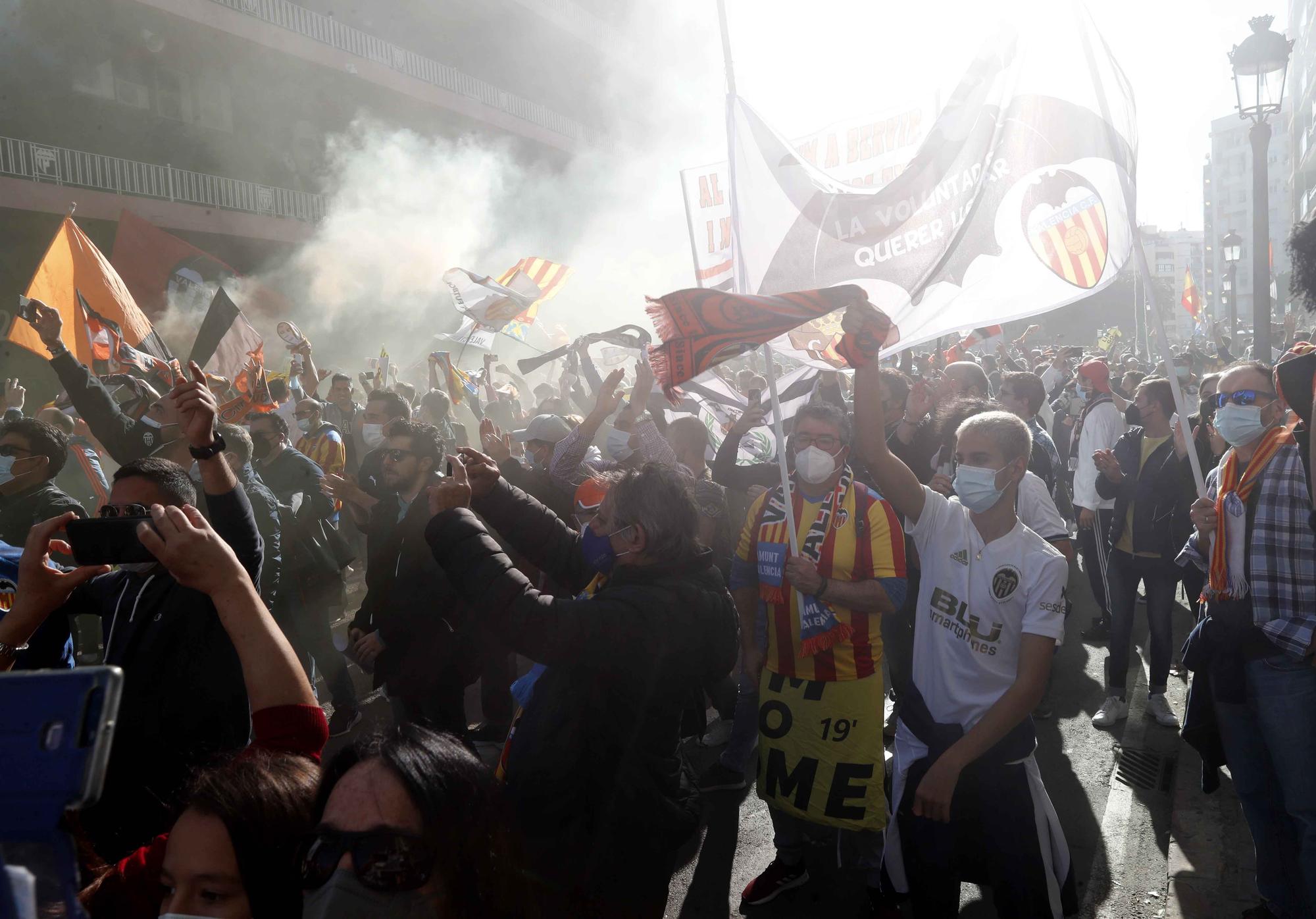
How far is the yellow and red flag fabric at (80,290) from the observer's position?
23.0 feet

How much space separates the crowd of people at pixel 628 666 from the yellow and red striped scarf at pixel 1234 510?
15 millimetres

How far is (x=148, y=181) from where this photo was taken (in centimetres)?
1670

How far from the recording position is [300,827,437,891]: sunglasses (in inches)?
58.3

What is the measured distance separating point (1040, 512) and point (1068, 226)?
1.22m

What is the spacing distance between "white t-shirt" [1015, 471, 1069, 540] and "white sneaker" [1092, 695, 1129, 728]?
4.89ft

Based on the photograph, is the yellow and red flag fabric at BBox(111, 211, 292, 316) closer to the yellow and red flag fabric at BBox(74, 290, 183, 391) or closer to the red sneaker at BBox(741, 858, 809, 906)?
the yellow and red flag fabric at BBox(74, 290, 183, 391)


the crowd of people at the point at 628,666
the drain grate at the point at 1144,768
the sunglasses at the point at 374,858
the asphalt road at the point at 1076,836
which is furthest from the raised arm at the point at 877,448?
the drain grate at the point at 1144,768

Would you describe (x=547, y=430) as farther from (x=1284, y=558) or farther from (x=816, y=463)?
(x=1284, y=558)

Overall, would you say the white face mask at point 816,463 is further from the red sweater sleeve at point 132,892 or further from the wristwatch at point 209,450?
the red sweater sleeve at point 132,892

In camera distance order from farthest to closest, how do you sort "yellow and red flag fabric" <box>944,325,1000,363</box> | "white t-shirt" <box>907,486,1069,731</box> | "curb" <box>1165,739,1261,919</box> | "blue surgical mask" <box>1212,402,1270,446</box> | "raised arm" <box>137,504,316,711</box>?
1. "yellow and red flag fabric" <box>944,325,1000,363</box>
2. "curb" <box>1165,739,1261,919</box>
3. "blue surgical mask" <box>1212,402,1270,446</box>
4. "white t-shirt" <box>907,486,1069,731</box>
5. "raised arm" <box>137,504,316,711</box>

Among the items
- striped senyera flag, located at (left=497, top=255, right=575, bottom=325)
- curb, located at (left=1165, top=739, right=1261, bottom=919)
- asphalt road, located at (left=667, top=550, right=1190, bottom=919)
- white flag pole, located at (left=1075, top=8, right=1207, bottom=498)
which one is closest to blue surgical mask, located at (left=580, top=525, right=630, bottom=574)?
asphalt road, located at (left=667, top=550, right=1190, bottom=919)

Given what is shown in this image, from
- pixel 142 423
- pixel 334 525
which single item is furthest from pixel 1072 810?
pixel 142 423

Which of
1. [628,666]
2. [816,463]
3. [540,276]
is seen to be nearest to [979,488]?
[816,463]

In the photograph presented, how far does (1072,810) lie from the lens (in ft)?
13.7
